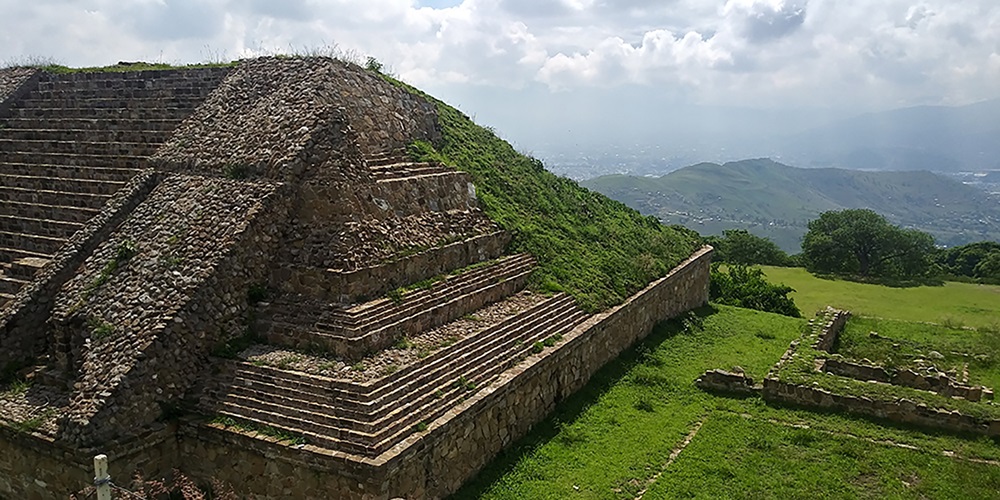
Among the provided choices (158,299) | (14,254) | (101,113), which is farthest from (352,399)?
(101,113)

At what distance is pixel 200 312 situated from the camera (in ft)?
28.2

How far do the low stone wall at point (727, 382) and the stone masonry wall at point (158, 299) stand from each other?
784 centimetres

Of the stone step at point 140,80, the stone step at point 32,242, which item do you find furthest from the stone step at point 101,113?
the stone step at point 32,242

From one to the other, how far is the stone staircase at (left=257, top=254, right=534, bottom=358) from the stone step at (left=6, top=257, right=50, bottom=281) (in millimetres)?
4776

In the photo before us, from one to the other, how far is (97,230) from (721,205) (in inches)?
6542

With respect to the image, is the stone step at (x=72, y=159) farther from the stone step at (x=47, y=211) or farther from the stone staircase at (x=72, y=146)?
the stone step at (x=47, y=211)

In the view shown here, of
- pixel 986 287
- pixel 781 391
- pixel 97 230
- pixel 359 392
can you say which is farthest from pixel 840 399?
pixel 986 287

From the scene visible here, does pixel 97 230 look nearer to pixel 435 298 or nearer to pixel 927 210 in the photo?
pixel 435 298

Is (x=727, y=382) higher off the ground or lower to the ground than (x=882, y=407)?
higher

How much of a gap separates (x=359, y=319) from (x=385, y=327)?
0.36 metres

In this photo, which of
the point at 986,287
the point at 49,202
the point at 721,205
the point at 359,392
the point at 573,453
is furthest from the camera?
the point at 721,205

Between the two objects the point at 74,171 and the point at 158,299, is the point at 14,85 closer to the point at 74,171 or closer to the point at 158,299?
the point at 74,171

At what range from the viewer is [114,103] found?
560 inches

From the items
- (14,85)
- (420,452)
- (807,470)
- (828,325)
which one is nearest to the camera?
(420,452)
